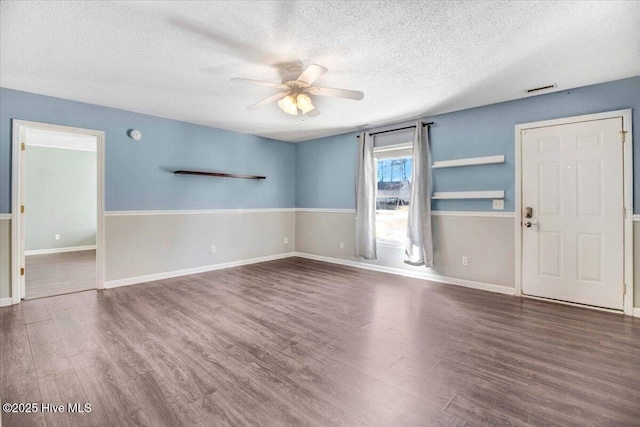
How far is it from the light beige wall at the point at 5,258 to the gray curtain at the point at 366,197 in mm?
4625

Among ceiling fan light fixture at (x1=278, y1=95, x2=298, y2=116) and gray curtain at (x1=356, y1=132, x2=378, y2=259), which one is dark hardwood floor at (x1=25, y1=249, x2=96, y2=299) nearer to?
ceiling fan light fixture at (x1=278, y1=95, x2=298, y2=116)

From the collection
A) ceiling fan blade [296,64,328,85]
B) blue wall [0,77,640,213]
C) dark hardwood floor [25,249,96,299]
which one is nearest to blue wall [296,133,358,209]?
blue wall [0,77,640,213]

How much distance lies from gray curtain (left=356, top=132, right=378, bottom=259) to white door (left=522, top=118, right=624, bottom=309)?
→ 215 cm

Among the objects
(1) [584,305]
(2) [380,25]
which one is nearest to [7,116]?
(2) [380,25]

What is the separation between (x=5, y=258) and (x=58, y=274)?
4.89ft

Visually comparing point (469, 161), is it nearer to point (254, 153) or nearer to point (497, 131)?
point (497, 131)

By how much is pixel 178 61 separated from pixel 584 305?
4.93 metres

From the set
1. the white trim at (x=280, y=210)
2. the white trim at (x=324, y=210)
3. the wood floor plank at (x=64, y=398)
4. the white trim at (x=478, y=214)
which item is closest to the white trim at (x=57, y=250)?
the white trim at (x=280, y=210)

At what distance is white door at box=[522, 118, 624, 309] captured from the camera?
10.3 feet

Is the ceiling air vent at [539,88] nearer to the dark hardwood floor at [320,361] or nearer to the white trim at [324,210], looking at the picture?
the dark hardwood floor at [320,361]

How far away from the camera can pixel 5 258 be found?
338cm

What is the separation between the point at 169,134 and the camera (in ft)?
15.1

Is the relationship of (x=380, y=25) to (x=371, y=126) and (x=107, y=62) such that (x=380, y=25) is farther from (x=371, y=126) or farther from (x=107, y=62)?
(x=371, y=126)

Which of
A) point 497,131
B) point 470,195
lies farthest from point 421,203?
point 497,131
